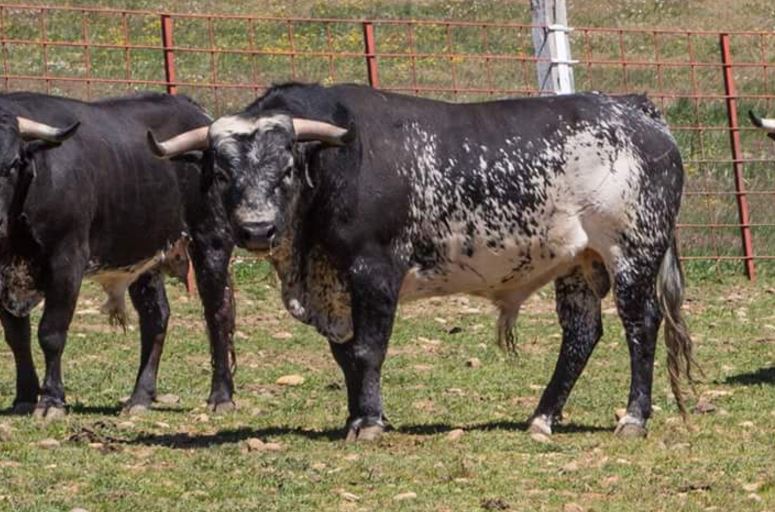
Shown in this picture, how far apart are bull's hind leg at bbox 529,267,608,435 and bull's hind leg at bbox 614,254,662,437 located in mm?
260

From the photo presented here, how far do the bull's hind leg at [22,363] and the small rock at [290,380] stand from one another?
174 cm

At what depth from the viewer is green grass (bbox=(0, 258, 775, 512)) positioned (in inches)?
332

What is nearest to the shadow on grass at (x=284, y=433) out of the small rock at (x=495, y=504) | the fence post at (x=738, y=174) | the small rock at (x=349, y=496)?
the small rock at (x=349, y=496)

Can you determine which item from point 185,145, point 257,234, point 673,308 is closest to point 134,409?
point 185,145

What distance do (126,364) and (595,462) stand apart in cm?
473

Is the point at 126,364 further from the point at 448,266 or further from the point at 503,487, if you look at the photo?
the point at 503,487

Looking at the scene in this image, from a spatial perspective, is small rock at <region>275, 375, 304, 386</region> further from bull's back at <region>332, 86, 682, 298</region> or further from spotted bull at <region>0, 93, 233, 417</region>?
bull's back at <region>332, 86, 682, 298</region>

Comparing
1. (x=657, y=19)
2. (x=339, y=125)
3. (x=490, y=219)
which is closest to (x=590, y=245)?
(x=490, y=219)

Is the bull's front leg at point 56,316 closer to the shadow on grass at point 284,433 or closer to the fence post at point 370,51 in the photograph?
the shadow on grass at point 284,433

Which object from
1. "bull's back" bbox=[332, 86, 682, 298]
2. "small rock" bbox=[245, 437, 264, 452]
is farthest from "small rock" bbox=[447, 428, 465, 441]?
"small rock" bbox=[245, 437, 264, 452]

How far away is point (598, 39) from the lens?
114ft

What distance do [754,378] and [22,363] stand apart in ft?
14.8

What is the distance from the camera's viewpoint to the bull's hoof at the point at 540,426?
1030 centimetres

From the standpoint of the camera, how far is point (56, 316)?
1091cm
